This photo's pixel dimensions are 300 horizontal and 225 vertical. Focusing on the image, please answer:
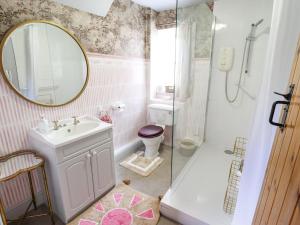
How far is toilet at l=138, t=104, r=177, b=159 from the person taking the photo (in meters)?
2.42

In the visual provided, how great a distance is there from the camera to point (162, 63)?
116 inches

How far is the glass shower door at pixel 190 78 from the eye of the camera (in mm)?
2037

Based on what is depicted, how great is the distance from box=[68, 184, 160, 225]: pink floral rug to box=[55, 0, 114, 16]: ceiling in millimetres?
2073

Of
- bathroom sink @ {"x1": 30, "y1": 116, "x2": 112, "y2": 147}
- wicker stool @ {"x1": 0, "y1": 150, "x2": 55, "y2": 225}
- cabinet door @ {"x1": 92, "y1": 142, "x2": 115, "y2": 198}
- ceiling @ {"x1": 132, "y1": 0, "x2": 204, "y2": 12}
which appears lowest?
cabinet door @ {"x1": 92, "y1": 142, "x2": 115, "y2": 198}

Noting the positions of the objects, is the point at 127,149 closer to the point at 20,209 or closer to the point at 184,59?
the point at 20,209

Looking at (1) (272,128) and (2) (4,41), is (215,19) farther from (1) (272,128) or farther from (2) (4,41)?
(2) (4,41)

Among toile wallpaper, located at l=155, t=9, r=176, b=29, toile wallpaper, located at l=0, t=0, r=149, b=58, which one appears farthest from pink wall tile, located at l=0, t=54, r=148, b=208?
toile wallpaper, located at l=155, t=9, r=176, b=29

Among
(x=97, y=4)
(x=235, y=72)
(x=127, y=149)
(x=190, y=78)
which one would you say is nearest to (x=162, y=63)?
A: (x=190, y=78)

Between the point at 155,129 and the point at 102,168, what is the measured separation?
1.05 meters

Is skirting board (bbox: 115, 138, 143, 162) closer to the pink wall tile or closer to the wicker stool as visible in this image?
the pink wall tile

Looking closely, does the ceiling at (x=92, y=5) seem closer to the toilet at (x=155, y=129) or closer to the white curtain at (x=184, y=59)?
the white curtain at (x=184, y=59)

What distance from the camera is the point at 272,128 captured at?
0.89m

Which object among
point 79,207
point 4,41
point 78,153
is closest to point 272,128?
point 78,153

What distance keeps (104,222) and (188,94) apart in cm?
180
